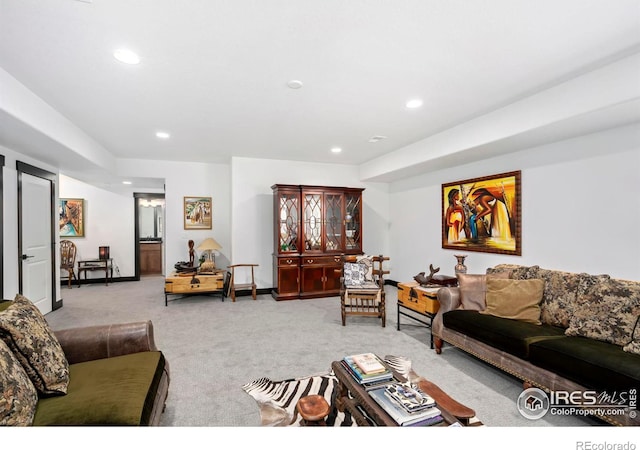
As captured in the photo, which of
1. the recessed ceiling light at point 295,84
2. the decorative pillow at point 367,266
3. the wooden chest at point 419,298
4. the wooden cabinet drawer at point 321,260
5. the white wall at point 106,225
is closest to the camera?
the recessed ceiling light at point 295,84

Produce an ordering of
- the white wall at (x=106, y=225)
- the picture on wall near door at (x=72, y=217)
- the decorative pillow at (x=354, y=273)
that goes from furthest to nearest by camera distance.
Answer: the white wall at (x=106, y=225) < the picture on wall near door at (x=72, y=217) < the decorative pillow at (x=354, y=273)

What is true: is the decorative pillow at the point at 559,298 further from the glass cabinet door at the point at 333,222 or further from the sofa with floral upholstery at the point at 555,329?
the glass cabinet door at the point at 333,222

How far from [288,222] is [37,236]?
12.1 feet

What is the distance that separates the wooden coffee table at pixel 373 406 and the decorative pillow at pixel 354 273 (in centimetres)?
238

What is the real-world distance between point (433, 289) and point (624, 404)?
5.98ft

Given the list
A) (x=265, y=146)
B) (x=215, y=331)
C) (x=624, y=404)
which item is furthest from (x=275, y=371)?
(x=265, y=146)

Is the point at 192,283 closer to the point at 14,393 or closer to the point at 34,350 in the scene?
the point at 34,350

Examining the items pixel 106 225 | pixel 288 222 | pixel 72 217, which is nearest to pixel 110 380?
pixel 288 222

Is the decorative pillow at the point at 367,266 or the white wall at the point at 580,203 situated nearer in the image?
the white wall at the point at 580,203

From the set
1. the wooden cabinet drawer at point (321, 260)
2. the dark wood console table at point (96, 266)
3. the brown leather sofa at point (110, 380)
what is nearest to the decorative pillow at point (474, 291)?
the wooden cabinet drawer at point (321, 260)

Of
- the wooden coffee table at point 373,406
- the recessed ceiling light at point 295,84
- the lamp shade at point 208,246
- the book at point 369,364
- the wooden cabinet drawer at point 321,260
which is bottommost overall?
the wooden coffee table at point 373,406

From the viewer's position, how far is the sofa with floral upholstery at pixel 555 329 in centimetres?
184

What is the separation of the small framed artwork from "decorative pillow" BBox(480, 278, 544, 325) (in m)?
5.17

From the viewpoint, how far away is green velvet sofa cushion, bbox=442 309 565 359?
2.33 meters
